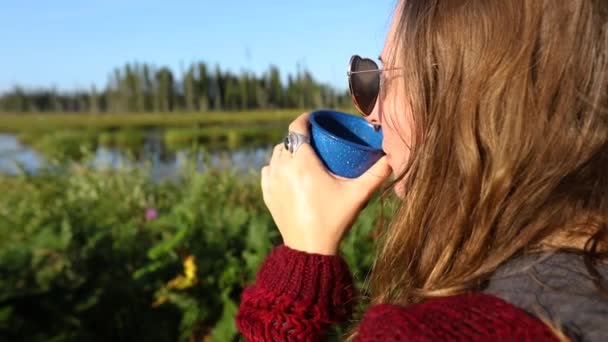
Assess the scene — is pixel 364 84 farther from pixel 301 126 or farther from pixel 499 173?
pixel 499 173

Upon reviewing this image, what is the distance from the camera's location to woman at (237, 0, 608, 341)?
0.82m

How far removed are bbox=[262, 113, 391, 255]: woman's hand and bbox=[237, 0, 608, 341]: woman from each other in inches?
6.1

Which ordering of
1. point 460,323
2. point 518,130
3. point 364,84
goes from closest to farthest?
point 460,323
point 518,130
point 364,84

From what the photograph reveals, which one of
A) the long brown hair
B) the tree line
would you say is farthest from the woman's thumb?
the tree line

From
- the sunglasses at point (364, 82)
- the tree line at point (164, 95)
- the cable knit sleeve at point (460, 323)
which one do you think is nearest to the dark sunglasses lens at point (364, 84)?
the sunglasses at point (364, 82)

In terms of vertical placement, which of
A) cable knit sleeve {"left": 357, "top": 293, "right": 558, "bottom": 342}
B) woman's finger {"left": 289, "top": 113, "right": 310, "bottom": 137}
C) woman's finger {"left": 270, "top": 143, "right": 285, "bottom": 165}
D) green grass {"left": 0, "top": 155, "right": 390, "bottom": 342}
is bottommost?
green grass {"left": 0, "top": 155, "right": 390, "bottom": 342}

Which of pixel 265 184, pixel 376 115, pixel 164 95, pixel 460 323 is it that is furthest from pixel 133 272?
pixel 164 95

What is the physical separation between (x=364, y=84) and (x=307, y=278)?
41cm

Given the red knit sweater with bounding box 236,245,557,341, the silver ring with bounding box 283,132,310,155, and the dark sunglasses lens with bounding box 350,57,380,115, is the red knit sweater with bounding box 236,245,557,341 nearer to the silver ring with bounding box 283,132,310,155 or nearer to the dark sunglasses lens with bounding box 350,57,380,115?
the silver ring with bounding box 283,132,310,155

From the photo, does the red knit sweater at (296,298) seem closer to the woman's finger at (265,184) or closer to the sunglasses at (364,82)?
the woman's finger at (265,184)

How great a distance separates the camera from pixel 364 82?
1.36 metres

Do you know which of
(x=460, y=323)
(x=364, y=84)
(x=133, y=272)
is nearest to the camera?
(x=460, y=323)

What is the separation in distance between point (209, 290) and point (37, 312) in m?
0.83

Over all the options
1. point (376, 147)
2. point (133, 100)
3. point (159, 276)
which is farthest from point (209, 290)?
point (133, 100)
